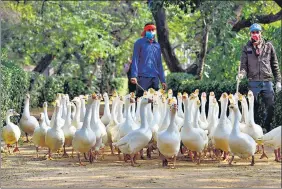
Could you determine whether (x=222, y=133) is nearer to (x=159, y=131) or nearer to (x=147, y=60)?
(x=159, y=131)

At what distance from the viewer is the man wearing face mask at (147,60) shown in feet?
42.1

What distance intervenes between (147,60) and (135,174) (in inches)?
166

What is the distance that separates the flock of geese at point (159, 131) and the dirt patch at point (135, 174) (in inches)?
8.0

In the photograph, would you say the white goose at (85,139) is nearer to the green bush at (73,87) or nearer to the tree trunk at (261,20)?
the tree trunk at (261,20)

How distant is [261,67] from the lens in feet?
39.2

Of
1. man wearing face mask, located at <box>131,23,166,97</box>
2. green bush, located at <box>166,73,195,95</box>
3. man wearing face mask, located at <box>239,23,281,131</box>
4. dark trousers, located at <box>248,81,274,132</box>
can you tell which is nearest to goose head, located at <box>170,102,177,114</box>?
man wearing face mask, located at <box>239,23,281,131</box>

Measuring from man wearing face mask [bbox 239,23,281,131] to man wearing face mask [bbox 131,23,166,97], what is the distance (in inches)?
67.3

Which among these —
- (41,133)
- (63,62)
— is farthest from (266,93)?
(63,62)

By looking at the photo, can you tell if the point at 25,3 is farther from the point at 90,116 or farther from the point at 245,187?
the point at 245,187

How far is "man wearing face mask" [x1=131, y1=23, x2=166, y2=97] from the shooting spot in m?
12.8

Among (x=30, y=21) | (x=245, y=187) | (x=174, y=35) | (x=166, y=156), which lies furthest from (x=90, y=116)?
(x=174, y=35)

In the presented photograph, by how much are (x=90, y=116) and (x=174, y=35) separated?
891 inches

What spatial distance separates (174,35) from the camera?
107 feet

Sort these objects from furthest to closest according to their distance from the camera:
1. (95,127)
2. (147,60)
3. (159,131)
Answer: (147,60), (95,127), (159,131)
